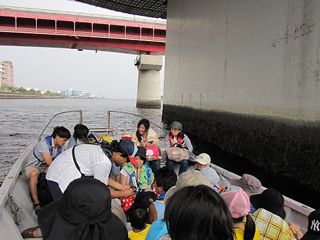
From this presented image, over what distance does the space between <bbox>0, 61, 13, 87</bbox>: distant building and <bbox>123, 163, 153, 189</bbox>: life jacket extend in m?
109

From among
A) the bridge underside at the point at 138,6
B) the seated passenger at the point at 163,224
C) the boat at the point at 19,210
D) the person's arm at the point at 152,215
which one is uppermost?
the bridge underside at the point at 138,6

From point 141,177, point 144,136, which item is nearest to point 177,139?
point 144,136

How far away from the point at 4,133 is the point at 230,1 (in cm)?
1296

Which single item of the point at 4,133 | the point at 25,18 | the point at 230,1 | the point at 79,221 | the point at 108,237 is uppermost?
the point at 25,18

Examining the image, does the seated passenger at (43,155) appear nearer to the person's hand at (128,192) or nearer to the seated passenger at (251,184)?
the person's hand at (128,192)

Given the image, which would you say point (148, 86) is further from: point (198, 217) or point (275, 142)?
point (198, 217)

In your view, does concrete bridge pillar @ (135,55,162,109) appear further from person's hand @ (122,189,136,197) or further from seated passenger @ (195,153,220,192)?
person's hand @ (122,189,136,197)

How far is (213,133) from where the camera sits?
1011cm

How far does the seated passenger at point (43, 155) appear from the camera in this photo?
3207mm

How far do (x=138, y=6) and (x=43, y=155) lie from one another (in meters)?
20.5

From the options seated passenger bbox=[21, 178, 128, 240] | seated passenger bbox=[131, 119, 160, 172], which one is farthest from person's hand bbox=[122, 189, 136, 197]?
seated passenger bbox=[131, 119, 160, 172]

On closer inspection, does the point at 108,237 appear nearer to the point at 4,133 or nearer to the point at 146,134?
the point at 146,134

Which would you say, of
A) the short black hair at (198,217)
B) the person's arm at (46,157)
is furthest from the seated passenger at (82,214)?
the person's arm at (46,157)

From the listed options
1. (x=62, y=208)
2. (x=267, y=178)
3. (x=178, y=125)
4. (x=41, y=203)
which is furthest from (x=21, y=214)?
(x=267, y=178)
